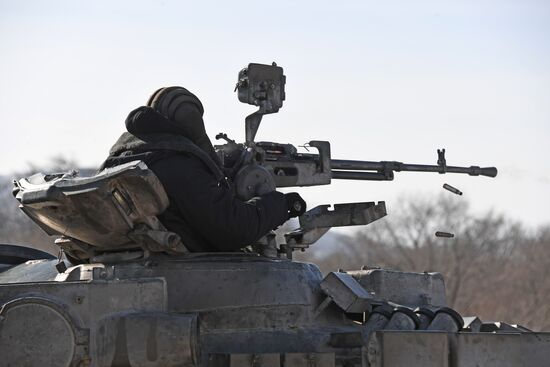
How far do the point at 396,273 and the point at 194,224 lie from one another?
7.07 ft

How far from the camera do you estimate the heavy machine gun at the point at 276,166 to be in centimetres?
1240

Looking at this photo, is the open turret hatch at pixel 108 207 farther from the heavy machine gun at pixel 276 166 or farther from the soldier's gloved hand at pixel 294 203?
the soldier's gloved hand at pixel 294 203

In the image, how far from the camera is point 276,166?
1321 centimetres

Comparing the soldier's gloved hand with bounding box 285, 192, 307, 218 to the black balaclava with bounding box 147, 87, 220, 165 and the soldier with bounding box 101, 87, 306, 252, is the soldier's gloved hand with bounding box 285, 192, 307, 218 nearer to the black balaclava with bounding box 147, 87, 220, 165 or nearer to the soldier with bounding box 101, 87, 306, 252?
the soldier with bounding box 101, 87, 306, 252

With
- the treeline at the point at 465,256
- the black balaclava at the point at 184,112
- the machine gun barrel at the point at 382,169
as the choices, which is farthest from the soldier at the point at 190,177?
the treeline at the point at 465,256

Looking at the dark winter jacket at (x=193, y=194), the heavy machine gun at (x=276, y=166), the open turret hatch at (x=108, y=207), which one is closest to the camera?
the open turret hatch at (x=108, y=207)

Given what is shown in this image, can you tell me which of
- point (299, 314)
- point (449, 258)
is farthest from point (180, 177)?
point (449, 258)

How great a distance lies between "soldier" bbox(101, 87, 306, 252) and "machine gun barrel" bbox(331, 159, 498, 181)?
211 cm

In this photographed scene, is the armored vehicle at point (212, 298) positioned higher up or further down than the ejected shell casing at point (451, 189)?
further down

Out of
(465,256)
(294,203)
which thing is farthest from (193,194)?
(465,256)

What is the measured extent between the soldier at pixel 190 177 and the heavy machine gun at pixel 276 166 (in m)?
0.35

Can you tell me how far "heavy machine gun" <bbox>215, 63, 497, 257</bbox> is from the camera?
40.7 ft

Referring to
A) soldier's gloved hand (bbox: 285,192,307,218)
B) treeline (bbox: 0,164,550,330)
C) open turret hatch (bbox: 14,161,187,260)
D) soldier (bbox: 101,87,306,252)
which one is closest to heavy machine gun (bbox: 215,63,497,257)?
soldier's gloved hand (bbox: 285,192,307,218)

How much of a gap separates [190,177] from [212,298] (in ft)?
2.99
